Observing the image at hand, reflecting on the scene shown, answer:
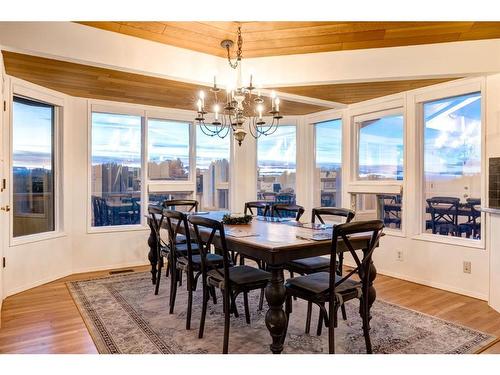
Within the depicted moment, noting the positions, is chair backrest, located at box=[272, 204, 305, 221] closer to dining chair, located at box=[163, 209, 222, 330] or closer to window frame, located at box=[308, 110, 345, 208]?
dining chair, located at box=[163, 209, 222, 330]

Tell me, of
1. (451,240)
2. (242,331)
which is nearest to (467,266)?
(451,240)

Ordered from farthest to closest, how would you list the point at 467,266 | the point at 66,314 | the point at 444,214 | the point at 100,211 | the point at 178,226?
the point at 100,211 → the point at 444,214 → the point at 467,266 → the point at 66,314 → the point at 178,226

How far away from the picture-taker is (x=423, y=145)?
162 inches

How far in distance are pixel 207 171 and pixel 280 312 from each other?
3.50 meters

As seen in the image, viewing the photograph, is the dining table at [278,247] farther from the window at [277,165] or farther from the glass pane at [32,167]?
the window at [277,165]

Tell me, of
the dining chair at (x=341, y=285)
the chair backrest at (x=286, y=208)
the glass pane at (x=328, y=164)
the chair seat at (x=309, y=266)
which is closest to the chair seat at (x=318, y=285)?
the dining chair at (x=341, y=285)

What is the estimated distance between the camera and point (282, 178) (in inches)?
221

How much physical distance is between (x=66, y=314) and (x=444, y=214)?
13.1 feet

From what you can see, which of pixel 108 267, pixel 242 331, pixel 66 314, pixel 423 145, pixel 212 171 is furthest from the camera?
pixel 212 171

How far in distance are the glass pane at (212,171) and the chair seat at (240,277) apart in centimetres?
277

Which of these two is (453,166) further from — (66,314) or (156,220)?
(66,314)

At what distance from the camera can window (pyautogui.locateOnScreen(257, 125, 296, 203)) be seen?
18.2 ft

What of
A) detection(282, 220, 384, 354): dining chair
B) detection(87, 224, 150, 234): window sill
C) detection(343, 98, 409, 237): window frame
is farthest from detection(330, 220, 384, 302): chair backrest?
detection(87, 224, 150, 234): window sill

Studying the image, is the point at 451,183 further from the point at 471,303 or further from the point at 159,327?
the point at 159,327
